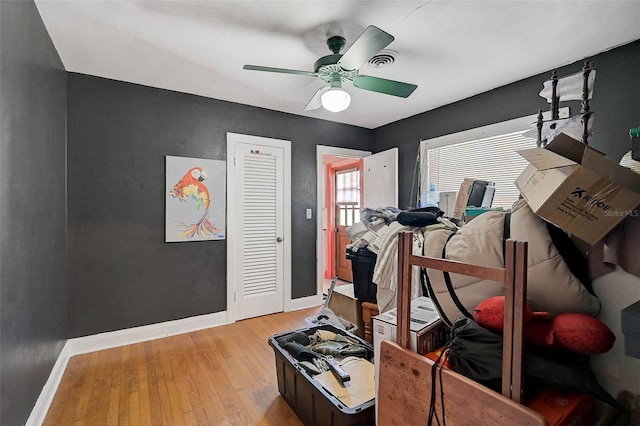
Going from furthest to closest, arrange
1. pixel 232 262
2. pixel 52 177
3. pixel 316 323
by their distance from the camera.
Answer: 1. pixel 232 262
2. pixel 316 323
3. pixel 52 177

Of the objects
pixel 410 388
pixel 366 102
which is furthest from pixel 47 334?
pixel 366 102

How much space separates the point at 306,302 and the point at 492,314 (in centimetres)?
315

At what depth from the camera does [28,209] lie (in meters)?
1.69

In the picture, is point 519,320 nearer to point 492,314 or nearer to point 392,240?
point 492,314

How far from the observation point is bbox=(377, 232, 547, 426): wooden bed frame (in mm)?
894

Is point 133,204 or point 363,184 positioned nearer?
point 133,204

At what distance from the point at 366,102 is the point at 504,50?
1.49 metres

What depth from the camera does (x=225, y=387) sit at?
2.19 meters

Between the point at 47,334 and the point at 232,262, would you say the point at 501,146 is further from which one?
the point at 47,334

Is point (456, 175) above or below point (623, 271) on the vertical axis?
above

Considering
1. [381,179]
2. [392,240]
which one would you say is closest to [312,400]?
[392,240]

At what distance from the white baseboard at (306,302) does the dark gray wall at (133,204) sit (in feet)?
3.01

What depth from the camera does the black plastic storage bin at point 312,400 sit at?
56.2 inches

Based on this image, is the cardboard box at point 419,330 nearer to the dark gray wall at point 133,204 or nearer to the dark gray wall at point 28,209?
the dark gray wall at point 28,209
